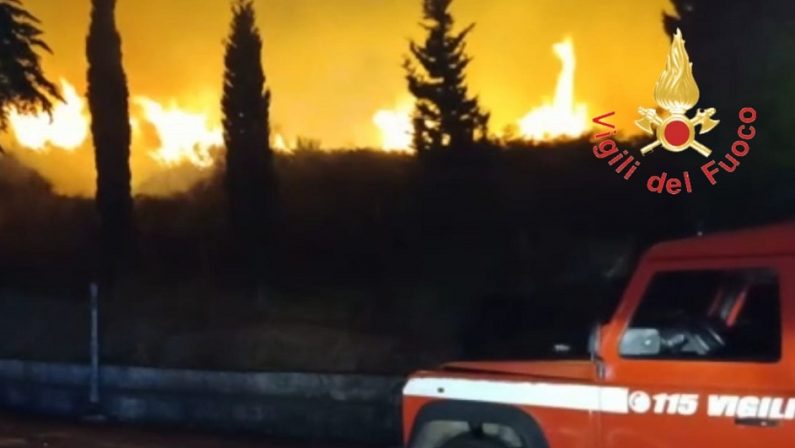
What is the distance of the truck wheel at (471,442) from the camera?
5.49 meters

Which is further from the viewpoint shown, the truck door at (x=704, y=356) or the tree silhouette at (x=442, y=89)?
the tree silhouette at (x=442, y=89)

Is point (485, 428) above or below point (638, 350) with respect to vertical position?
below

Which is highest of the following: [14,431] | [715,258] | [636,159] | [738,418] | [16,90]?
[16,90]

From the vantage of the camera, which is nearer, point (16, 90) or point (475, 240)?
point (475, 240)

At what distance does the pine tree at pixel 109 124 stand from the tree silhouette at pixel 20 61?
645 millimetres

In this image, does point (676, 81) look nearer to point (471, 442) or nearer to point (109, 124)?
point (471, 442)

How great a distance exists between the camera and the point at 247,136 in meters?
11.0

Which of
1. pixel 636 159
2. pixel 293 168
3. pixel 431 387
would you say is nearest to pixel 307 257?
pixel 293 168

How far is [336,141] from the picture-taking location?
10.6 metres

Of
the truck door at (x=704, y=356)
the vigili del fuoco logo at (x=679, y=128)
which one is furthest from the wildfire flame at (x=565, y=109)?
the truck door at (x=704, y=356)

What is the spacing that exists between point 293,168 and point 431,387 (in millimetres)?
5402

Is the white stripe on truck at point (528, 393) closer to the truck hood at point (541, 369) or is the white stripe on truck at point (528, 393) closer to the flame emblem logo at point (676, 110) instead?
the truck hood at point (541, 369)

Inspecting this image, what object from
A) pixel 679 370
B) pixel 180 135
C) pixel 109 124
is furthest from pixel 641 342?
pixel 109 124

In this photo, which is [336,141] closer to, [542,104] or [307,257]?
[307,257]
